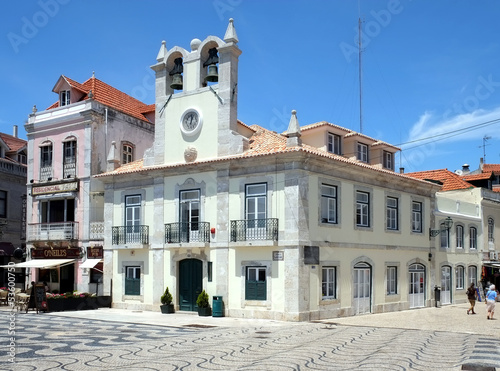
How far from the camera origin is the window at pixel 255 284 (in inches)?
876

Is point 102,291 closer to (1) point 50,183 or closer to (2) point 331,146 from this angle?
(1) point 50,183

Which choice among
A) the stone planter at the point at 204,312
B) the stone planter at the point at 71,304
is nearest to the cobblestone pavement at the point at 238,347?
the stone planter at the point at 204,312

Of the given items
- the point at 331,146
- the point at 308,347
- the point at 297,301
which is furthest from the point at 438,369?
the point at 331,146

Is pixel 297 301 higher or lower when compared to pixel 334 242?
lower

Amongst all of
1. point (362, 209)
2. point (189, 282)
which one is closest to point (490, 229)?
point (362, 209)

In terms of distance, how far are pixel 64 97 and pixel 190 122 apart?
967cm

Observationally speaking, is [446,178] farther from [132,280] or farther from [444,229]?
[132,280]

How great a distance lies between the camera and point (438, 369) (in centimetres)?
1152

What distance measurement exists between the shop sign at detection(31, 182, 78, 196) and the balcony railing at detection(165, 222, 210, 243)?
6.87m

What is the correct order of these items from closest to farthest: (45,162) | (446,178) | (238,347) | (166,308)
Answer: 1. (238,347)
2. (166,308)
3. (45,162)
4. (446,178)

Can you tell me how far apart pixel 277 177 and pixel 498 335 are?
9.26 m

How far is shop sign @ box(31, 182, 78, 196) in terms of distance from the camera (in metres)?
29.2

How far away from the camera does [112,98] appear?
31672 mm

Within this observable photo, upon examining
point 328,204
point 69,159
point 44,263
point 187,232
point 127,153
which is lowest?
point 44,263
